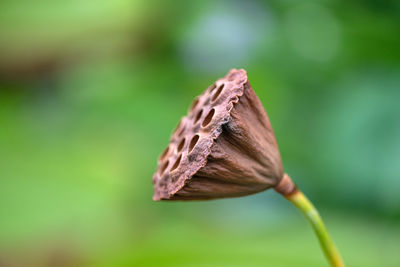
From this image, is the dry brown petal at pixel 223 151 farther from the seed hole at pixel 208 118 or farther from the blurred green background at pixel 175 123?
the blurred green background at pixel 175 123

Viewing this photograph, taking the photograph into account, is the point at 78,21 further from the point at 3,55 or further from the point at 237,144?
the point at 237,144

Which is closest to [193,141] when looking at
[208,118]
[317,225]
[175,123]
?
[208,118]

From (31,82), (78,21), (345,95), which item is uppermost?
(78,21)

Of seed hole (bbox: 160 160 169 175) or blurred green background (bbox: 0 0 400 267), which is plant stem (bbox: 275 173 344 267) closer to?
seed hole (bbox: 160 160 169 175)

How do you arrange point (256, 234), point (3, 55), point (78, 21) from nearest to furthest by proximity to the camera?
point (256, 234) → point (78, 21) → point (3, 55)

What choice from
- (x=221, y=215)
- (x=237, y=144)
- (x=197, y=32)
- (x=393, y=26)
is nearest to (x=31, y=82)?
(x=197, y=32)

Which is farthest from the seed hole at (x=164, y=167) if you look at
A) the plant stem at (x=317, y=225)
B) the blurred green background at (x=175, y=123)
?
the blurred green background at (x=175, y=123)
